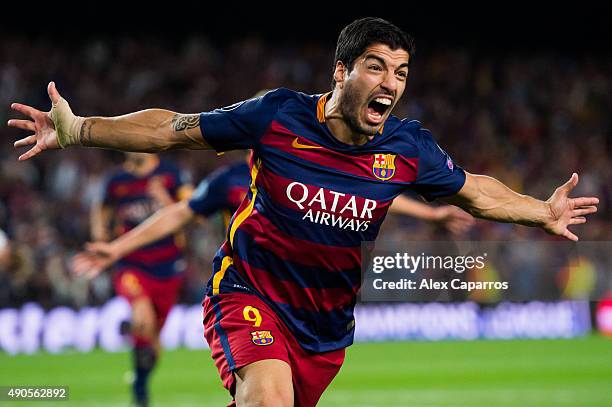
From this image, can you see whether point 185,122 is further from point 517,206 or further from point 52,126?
point 517,206

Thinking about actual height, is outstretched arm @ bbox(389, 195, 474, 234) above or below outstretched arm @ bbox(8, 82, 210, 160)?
above

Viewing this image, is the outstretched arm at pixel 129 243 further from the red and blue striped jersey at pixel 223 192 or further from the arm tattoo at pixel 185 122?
the arm tattoo at pixel 185 122

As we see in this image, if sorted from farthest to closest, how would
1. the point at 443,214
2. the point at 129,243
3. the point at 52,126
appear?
the point at 443,214 < the point at 129,243 < the point at 52,126

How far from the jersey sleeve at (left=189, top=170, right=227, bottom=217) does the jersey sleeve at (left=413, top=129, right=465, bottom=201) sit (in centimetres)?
271

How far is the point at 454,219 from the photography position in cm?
761

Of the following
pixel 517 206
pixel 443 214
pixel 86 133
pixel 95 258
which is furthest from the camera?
pixel 443 214

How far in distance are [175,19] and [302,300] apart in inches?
746

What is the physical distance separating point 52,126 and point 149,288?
5783mm

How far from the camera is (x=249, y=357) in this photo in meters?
5.00

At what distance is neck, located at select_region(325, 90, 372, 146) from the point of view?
5.32m

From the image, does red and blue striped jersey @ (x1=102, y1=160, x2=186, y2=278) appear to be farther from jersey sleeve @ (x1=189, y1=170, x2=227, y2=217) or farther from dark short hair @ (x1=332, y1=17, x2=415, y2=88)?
dark short hair @ (x1=332, y1=17, x2=415, y2=88)

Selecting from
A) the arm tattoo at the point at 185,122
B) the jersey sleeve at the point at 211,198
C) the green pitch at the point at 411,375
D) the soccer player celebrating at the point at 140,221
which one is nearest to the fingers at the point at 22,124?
the arm tattoo at the point at 185,122

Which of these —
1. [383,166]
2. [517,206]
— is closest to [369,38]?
[383,166]

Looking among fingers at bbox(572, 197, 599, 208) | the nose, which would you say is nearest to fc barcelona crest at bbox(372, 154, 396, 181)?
the nose
